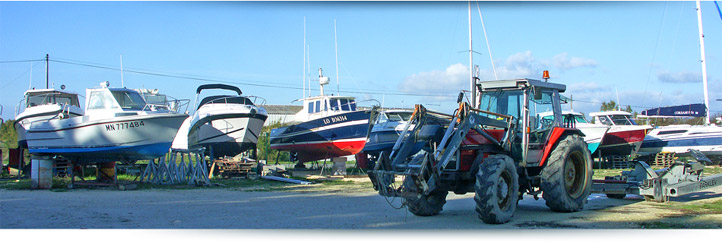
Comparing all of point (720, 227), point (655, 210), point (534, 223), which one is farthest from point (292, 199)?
point (720, 227)

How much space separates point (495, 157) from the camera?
805 cm

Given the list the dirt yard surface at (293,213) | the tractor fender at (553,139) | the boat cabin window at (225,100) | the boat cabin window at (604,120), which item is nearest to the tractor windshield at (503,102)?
the tractor fender at (553,139)

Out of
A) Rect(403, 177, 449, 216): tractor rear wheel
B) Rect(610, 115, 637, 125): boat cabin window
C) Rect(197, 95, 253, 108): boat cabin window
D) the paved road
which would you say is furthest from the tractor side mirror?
Rect(610, 115, 637, 125): boat cabin window

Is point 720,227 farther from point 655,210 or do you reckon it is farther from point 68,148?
point 68,148

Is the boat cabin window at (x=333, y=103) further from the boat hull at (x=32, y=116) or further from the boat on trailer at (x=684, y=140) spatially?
the boat on trailer at (x=684, y=140)

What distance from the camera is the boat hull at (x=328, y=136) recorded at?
20.8 metres

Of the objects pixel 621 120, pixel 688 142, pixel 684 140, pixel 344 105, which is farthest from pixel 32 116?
pixel 688 142

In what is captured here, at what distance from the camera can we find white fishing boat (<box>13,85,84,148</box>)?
19.7 metres

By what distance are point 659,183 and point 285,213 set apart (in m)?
6.38

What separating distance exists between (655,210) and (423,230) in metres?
4.38

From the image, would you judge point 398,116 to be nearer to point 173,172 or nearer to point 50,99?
point 173,172

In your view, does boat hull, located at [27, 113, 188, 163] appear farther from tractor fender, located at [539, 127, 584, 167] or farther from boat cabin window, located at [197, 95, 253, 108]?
tractor fender, located at [539, 127, 584, 167]

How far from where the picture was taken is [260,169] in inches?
757

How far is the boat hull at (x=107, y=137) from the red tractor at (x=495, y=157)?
30.3ft
